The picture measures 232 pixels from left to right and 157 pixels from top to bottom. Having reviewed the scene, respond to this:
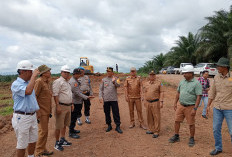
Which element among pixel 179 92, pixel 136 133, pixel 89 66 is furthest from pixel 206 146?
pixel 89 66

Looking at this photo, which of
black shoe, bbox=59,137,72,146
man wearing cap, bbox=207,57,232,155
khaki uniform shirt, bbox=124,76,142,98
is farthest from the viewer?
khaki uniform shirt, bbox=124,76,142,98

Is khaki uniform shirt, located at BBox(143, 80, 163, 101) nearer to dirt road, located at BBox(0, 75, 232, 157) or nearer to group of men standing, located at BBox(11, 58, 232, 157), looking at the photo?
group of men standing, located at BBox(11, 58, 232, 157)

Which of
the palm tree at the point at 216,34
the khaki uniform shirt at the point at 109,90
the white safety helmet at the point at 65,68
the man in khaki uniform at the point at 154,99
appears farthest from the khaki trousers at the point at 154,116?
the palm tree at the point at 216,34

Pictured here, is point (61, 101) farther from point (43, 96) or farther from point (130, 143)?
point (130, 143)

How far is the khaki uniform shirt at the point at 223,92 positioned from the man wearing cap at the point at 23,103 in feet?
11.3

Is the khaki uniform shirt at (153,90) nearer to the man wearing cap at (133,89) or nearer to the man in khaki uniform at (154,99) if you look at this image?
the man in khaki uniform at (154,99)

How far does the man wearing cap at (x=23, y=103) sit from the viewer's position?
2.74 metres

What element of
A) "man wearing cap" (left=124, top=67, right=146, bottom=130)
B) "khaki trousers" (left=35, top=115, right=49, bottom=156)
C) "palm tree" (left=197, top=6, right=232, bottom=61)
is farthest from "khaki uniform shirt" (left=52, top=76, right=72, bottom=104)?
"palm tree" (left=197, top=6, right=232, bottom=61)

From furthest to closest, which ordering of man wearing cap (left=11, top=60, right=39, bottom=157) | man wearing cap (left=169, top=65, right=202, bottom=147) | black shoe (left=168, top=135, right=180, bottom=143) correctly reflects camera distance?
1. black shoe (left=168, top=135, right=180, bottom=143)
2. man wearing cap (left=169, top=65, right=202, bottom=147)
3. man wearing cap (left=11, top=60, right=39, bottom=157)

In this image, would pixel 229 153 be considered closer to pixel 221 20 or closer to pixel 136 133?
pixel 136 133

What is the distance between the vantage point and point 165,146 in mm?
4211

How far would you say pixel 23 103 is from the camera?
9.28 ft

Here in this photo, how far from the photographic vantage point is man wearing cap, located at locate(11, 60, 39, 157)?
274 centimetres

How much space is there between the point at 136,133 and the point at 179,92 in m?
1.67
